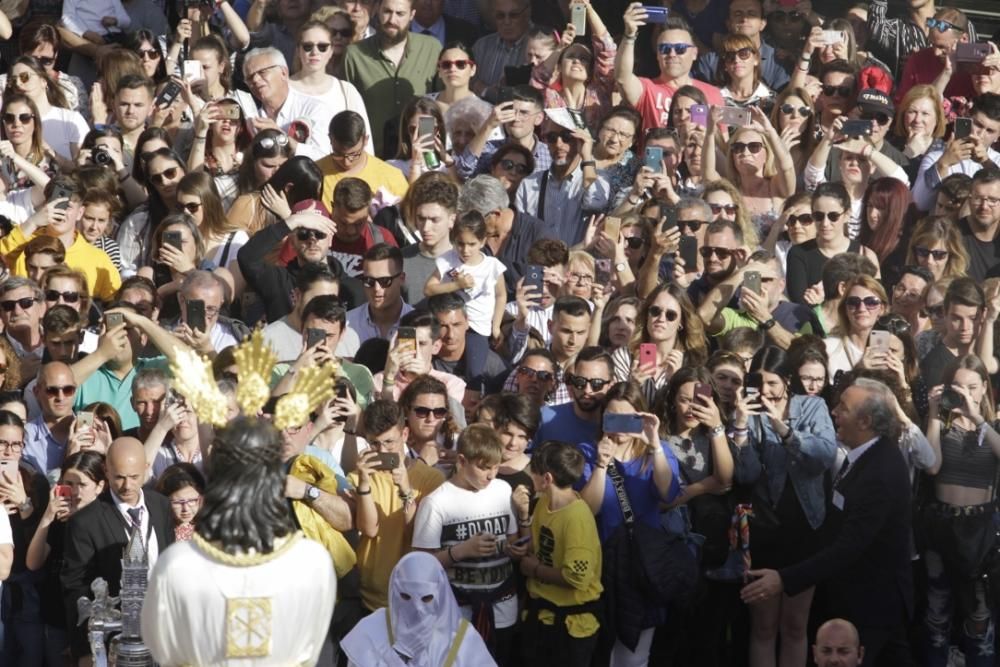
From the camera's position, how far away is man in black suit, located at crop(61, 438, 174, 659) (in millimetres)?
11250

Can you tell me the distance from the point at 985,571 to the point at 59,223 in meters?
5.93

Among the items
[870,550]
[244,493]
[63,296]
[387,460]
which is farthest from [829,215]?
[244,493]

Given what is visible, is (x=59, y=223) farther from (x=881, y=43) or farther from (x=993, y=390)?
(x=881, y=43)

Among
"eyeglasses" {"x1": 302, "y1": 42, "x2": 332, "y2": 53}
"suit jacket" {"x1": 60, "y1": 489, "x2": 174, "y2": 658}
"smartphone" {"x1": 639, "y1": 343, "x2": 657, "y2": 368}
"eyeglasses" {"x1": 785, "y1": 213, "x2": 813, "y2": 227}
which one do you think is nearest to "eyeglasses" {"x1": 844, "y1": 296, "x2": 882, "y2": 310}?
"eyeglasses" {"x1": 785, "y1": 213, "x2": 813, "y2": 227}

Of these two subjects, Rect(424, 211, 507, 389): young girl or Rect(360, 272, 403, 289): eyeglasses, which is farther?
Answer: Rect(424, 211, 507, 389): young girl

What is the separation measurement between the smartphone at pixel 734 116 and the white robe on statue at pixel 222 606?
25.7 ft

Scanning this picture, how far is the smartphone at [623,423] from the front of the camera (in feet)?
37.8

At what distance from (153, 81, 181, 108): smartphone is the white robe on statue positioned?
750cm

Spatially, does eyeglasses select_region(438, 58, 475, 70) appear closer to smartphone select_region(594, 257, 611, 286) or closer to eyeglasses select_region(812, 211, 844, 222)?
smartphone select_region(594, 257, 611, 286)

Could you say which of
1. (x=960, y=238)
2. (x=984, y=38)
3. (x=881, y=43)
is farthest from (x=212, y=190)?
(x=984, y=38)

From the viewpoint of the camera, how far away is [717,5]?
16844 millimetres

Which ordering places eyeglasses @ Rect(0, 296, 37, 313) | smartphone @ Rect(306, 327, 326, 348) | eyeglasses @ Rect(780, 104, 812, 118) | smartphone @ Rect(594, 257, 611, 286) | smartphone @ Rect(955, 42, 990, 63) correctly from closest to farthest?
smartphone @ Rect(306, 327, 326, 348)
eyeglasses @ Rect(0, 296, 37, 313)
smartphone @ Rect(594, 257, 611, 286)
eyeglasses @ Rect(780, 104, 812, 118)
smartphone @ Rect(955, 42, 990, 63)

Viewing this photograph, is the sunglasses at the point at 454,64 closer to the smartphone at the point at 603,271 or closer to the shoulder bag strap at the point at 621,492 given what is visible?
the smartphone at the point at 603,271

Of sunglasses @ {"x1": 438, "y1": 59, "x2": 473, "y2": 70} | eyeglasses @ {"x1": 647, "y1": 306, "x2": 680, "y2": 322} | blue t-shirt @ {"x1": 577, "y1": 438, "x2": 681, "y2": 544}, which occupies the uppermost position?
sunglasses @ {"x1": 438, "y1": 59, "x2": 473, "y2": 70}
